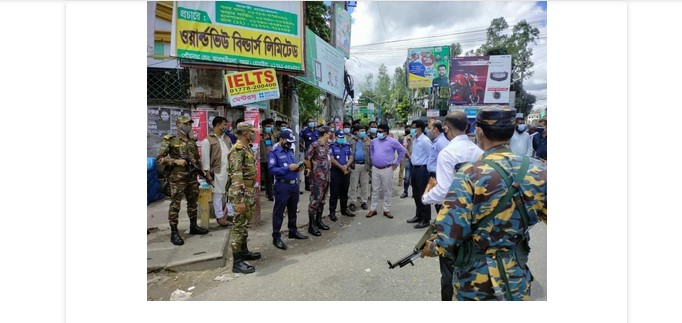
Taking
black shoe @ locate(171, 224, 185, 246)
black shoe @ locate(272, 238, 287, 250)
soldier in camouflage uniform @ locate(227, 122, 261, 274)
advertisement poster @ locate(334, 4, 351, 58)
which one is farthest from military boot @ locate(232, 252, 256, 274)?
advertisement poster @ locate(334, 4, 351, 58)

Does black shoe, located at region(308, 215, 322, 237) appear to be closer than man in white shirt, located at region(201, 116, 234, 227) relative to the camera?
No

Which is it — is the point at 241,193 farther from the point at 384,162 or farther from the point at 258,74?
the point at 384,162

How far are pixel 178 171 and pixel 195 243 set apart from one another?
94cm

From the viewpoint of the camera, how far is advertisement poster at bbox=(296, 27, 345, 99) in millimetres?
8734

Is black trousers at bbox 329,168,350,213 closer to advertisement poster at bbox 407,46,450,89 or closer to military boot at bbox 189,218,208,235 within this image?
military boot at bbox 189,218,208,235

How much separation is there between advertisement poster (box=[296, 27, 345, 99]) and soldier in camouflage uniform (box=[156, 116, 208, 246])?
3837 mm

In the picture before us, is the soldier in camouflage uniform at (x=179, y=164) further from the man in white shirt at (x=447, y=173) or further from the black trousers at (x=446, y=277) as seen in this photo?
the black trousers at (x=446, y=277)

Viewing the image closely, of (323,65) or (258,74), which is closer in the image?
(258,74)

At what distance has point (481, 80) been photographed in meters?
20.9

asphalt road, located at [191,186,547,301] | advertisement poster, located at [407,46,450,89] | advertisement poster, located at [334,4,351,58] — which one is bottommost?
asphalt road, located at [191,186,547,301]

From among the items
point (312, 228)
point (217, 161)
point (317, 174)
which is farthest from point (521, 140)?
point (217, 161)

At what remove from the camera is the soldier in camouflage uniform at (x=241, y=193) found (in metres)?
3.68

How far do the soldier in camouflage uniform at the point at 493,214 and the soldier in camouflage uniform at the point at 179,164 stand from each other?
143 inches

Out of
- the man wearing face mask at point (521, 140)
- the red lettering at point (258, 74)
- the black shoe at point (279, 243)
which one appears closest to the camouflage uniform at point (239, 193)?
the black shoe at point (279, 243)
